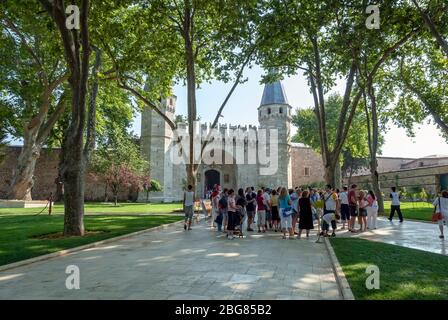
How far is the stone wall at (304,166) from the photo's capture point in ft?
→ 162

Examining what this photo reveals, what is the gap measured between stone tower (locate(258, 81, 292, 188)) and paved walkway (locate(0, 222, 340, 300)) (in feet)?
109

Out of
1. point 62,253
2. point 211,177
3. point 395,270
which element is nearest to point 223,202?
point 62,253

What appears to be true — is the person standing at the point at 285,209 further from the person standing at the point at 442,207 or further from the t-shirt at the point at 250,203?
the person standing at the point at 442,207

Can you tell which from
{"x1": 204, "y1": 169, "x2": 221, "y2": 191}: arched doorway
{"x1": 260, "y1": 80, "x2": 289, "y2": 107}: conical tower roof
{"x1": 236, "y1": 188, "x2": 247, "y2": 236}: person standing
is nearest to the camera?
{"x1": 236, "y1": 188, "x2": 247, "y2": 236}: person standing

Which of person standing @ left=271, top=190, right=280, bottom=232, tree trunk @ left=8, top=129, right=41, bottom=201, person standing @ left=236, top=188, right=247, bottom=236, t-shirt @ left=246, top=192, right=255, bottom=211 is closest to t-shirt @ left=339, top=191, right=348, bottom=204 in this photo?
person standing @ left=271, top=190, right=280, bottom=232

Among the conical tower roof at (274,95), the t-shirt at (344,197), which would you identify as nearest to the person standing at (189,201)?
the t-shirt at (344,197)

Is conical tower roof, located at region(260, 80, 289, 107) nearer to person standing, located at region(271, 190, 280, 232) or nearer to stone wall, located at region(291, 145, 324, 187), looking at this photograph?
stone wall, located at region(291, 145, 324, 187)

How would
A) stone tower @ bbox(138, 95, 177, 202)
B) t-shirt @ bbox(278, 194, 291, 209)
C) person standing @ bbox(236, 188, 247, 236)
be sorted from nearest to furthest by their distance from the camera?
t-shirt @ bbox(278, 194, 291, 209) < person standing @ bbox(236, 188, 247, 236) < stone tower @ bbox(138, 95, 177, 202)

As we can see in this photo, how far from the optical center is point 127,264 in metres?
6.59

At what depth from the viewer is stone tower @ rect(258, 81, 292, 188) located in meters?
42.2

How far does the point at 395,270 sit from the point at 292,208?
5322 millimetres
